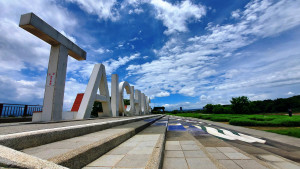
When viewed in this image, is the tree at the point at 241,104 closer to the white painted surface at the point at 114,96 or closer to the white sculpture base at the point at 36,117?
the white painted surface at the point at 114,96

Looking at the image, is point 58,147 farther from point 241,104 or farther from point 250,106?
point 250,106

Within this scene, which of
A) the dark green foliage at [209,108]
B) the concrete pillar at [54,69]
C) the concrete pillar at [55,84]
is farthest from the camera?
the dark green foliage at [209,108]

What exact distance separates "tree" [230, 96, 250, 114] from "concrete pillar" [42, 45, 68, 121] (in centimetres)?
3247

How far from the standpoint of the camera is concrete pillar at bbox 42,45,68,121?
20.5 ft

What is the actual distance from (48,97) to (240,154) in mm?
7540

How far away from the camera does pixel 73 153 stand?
187 centimetres

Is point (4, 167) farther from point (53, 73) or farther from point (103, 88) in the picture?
point (103, 88)

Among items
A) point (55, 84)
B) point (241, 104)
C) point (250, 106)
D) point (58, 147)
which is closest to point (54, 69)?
point (55, 84)

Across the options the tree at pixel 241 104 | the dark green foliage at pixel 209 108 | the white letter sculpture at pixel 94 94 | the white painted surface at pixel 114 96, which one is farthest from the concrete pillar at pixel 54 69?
the dark green foliage at pixel 209 108

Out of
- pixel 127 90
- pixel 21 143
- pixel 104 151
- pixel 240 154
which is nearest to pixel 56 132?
pixel 21 143

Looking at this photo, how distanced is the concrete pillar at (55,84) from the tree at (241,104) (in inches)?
1278

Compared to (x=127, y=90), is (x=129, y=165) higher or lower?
lower

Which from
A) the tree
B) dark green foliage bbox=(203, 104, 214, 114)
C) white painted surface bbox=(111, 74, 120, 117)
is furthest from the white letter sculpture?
dark green foliage bbox=(203, 104, 214, 114)

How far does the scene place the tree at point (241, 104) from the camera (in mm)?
29000
